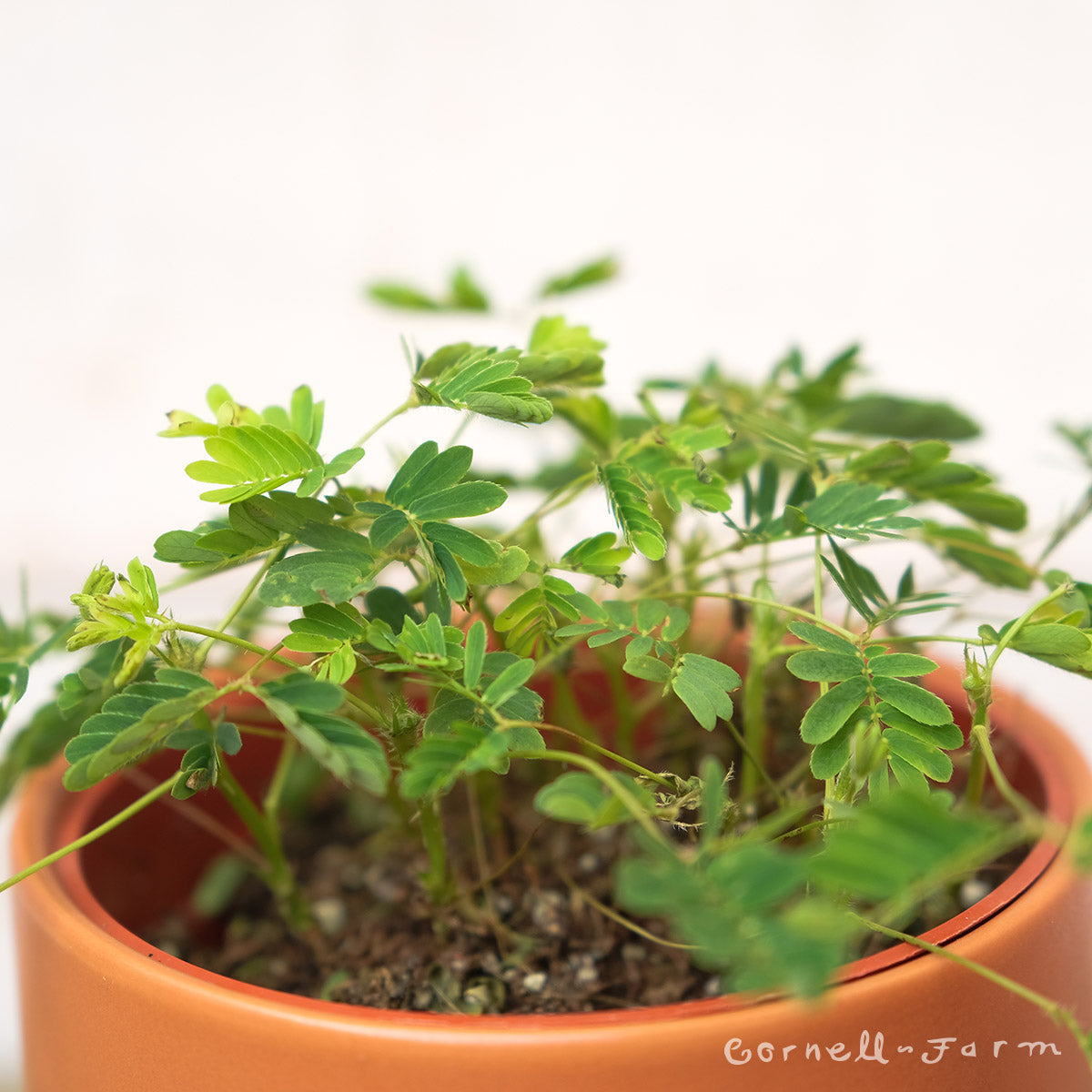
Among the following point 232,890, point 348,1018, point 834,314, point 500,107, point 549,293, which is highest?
point 500,107

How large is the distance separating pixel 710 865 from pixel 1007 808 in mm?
430

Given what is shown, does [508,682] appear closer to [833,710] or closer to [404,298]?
[833,710]

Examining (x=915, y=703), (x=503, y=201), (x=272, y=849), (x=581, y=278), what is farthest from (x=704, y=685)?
(x=503, y=201)

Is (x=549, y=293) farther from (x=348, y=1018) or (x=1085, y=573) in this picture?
(x=1085, y=573)

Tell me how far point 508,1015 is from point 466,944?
0.11 m

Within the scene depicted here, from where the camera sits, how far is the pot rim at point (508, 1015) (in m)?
0.44

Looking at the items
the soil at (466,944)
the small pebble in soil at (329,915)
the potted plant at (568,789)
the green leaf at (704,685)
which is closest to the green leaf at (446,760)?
the potted plant at (568,789)

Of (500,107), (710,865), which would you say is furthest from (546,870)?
(500,107)

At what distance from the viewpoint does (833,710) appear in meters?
0.49

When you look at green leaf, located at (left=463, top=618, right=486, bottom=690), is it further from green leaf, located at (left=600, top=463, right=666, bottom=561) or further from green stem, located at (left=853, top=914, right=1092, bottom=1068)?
green stem, located at (left=853, top=914, right=1092, bottom=1068)

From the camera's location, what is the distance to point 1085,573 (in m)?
1.25

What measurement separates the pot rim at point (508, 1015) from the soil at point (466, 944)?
0.06 metres

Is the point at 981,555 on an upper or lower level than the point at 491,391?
lower

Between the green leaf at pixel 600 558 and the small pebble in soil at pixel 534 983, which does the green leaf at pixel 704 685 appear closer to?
the green leaf at pixel 600 558
